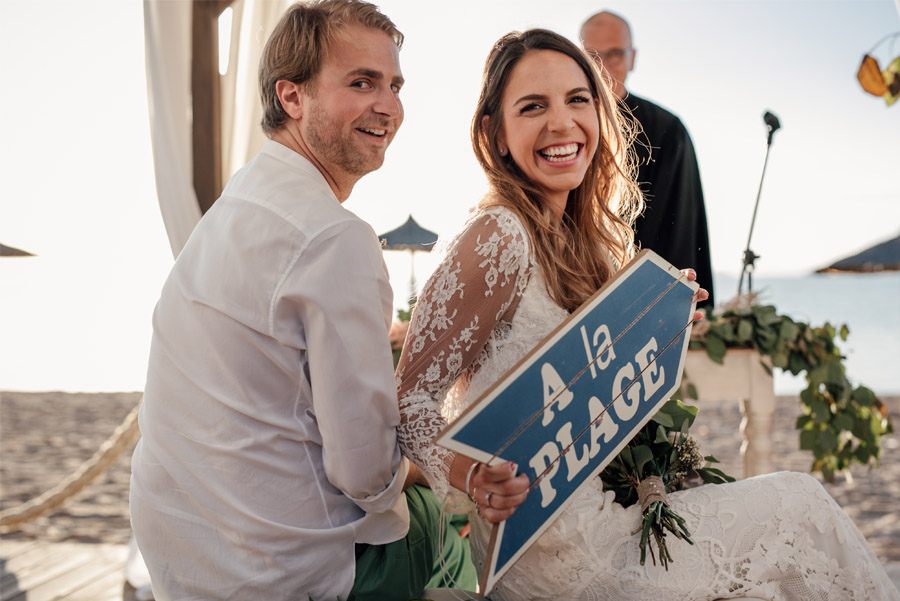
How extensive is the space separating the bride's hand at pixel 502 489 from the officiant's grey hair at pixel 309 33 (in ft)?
2.56

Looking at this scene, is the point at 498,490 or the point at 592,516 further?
the point at 592,516

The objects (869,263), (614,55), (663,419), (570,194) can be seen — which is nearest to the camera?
(663,419)

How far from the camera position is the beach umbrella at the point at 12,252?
3.75 metres

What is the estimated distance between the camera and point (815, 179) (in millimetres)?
35719

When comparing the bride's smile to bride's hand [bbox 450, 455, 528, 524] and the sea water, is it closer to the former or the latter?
bride's hand [bbox 450, 455, 528, 524]

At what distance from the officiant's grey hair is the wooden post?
191 cm

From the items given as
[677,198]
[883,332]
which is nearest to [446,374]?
[677,198]

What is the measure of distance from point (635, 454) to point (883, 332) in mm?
30440

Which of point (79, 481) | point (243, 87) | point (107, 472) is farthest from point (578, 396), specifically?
point (107, 472)

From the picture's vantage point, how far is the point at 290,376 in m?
1.41

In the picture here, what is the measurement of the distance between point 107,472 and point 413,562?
20.5 feet

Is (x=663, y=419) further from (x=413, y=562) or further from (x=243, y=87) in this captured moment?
(x=243, y=87)

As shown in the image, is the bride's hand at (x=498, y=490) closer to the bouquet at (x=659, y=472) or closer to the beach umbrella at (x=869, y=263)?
the bouquet at (x=659, y=472)

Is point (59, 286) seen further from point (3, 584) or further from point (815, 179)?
point (815, 179)
